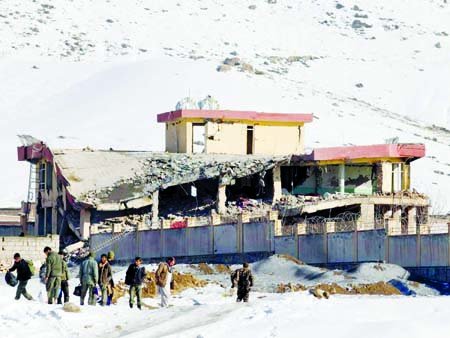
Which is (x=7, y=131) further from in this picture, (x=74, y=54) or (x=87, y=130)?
(x=74, y=54)

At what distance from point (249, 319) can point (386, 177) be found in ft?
106

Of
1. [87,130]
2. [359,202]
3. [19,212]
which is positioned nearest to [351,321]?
[359,202]

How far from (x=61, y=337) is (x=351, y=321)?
5409 mm

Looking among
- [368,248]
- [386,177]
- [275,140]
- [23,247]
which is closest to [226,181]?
[386,177]

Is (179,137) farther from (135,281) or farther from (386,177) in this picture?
(135,281)

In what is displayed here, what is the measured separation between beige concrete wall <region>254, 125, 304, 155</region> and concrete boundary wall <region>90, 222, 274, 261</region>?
12.4 meters

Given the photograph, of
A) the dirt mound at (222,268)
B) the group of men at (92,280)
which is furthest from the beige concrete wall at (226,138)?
the group of men at (92,280)

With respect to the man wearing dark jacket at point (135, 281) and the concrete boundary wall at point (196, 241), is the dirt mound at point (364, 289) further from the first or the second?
the concrete boundary wall at point (196, 241)

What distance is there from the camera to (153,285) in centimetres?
3347

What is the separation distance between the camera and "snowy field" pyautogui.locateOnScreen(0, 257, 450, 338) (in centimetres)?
2384

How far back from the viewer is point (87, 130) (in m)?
94.9

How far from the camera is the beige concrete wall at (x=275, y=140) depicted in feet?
205

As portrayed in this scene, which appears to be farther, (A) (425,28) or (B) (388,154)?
(A) (425,28)

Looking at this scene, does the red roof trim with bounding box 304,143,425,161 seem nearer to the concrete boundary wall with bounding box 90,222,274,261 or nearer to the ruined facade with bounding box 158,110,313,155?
the ruined facade with bounding box 158,110,313,155
